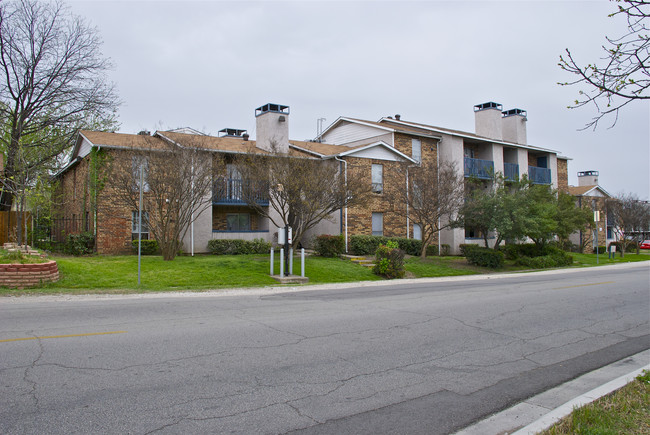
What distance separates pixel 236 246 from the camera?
24891 millimetres

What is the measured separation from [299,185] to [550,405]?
14.7 m

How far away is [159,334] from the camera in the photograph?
7.79 m

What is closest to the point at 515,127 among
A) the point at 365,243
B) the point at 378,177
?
the point at 378,177

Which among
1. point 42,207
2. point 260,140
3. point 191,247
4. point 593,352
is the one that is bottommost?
point 593,352

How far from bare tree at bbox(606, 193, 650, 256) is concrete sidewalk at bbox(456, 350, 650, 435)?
1554 inches

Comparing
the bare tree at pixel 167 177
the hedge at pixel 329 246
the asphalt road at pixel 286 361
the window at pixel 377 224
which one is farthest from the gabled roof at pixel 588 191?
the asphalt road at pixel 286 361

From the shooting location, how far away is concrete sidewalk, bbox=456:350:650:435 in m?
4.45

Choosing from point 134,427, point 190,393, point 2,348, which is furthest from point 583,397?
point 2,348

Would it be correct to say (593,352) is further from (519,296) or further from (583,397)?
(519,296)

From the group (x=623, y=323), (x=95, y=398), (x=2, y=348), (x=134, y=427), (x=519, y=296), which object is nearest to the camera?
(x=134, y=427)

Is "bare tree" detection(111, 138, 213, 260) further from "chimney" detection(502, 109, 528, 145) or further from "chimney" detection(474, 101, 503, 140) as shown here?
"chimney" detection(502, 109, 528, 145)

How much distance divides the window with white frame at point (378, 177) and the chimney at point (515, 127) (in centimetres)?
1497

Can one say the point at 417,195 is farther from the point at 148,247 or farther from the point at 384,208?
the point at 148,247

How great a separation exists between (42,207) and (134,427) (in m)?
22.3
